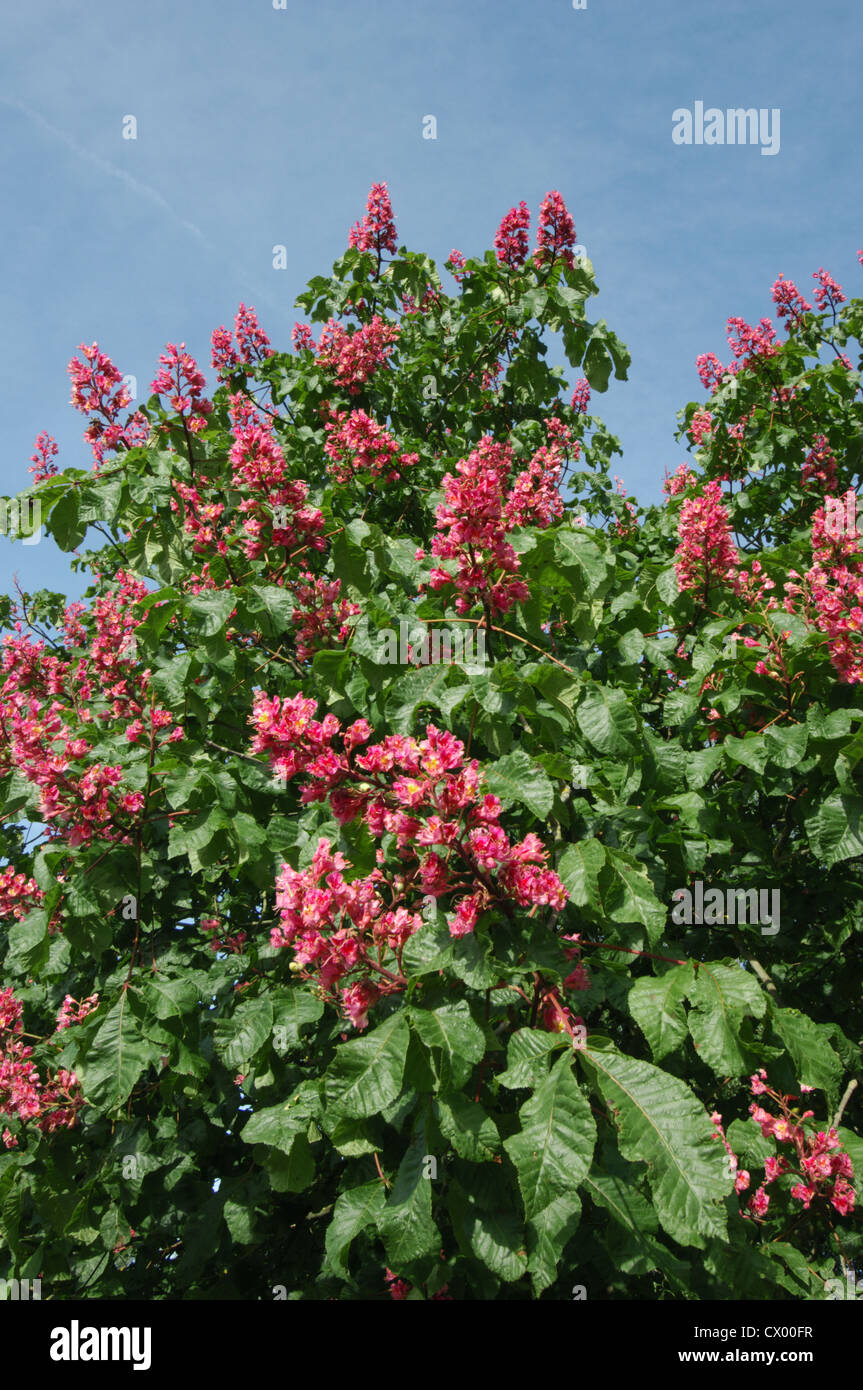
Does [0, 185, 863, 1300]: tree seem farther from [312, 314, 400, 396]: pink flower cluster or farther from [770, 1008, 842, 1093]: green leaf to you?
[312, 314, 400, 396]: pink flower cluster

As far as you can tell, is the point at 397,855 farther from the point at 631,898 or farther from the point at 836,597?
the point at 836,597

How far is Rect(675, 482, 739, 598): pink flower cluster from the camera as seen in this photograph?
3.39 m

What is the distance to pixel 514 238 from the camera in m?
5.09

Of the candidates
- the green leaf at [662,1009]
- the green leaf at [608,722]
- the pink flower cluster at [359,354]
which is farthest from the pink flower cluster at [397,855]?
the pink flower cluster at [359,354]

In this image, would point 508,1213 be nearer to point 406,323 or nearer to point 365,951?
point 365,951

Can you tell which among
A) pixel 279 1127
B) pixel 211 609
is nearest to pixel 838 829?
pixel 279 1127

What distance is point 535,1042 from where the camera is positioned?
6.68 feet

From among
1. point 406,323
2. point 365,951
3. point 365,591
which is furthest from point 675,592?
point 406,323

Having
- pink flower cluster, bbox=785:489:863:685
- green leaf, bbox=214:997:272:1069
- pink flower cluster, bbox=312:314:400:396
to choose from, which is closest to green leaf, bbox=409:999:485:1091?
green leaf, bbox=214:997:272:1069

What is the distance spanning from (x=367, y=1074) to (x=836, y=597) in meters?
2.11

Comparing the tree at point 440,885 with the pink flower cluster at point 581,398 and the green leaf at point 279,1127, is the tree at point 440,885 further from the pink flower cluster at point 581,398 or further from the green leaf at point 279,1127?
the pink flower cluster at point 581,398

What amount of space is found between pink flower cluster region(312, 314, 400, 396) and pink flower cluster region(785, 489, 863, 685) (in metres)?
Result: 2.96

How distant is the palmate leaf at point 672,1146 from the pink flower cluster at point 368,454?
353 cm
